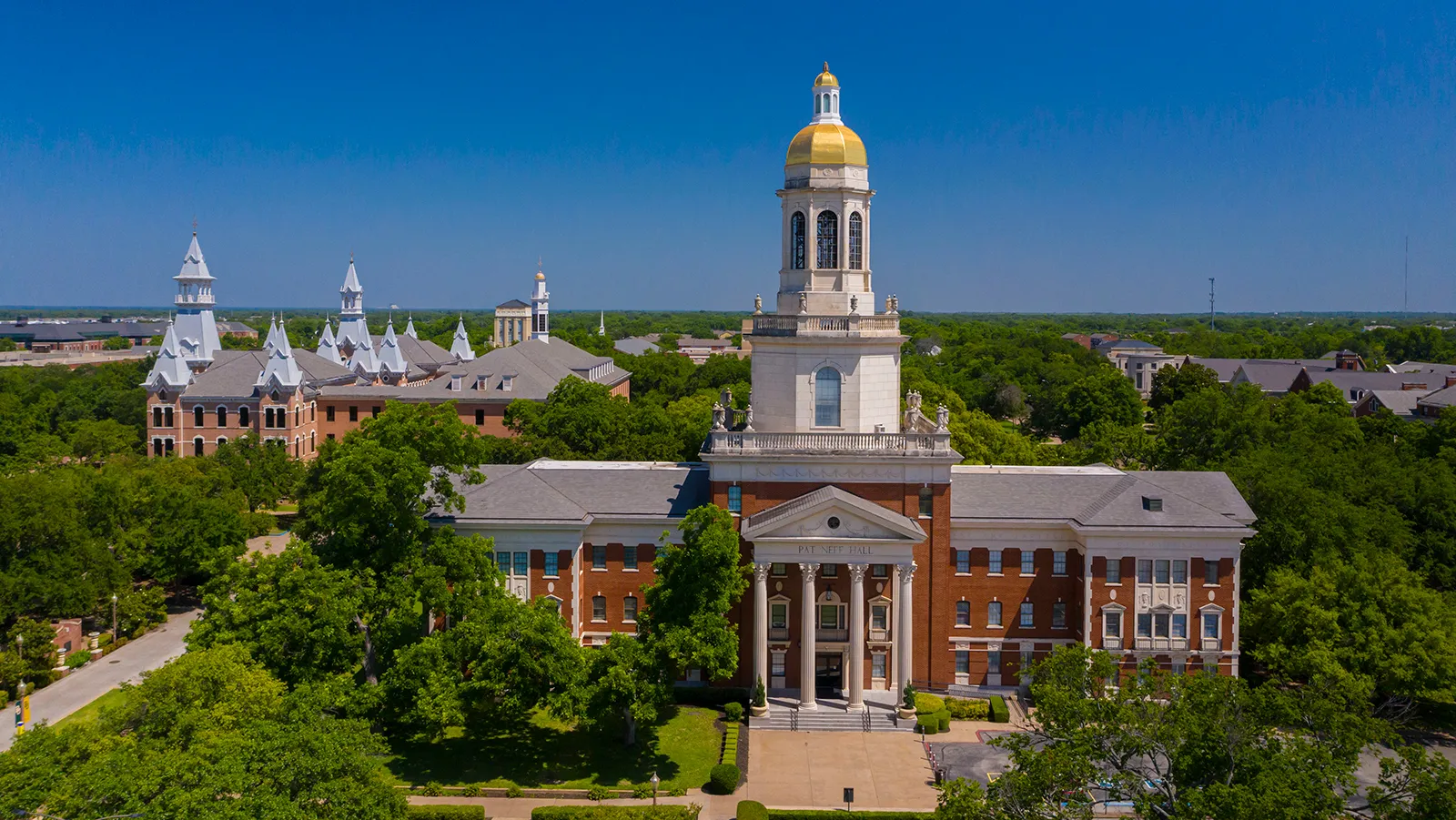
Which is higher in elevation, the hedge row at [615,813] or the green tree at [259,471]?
the green tree at [259,471]

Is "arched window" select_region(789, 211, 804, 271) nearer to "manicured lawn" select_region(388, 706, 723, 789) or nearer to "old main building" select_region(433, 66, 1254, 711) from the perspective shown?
"old main building" select_region(433, 66, 1254, 711)

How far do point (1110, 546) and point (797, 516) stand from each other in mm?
14219

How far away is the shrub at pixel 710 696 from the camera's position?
50.4 meters

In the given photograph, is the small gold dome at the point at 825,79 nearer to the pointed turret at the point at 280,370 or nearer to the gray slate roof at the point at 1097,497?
the gray slate roof at the point at 1097,497

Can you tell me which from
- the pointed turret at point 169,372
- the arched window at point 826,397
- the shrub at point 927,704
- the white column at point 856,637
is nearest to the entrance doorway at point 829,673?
the white column at point 856,637

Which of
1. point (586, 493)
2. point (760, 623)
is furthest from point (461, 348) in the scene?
point (760, 623)

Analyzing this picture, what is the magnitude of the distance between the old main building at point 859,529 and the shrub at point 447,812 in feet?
45.9

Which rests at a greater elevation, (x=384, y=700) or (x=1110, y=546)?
(x=1110, y=546)

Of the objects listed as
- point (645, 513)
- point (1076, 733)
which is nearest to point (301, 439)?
point (645, 513)

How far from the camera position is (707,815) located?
4003 centimetres

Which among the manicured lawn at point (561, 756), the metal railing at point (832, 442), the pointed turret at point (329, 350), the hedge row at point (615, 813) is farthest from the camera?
the pointed turret at point (329, 350)

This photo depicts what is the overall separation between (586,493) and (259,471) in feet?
149

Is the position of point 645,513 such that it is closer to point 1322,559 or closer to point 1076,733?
point 1076,733

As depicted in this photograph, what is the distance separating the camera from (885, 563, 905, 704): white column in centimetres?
4878
